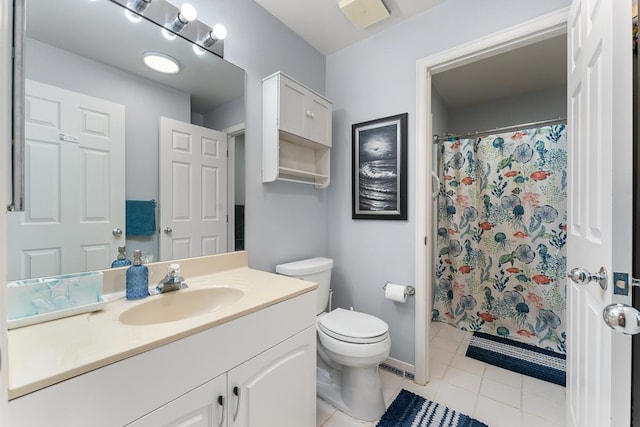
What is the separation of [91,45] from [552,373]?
9.89ft

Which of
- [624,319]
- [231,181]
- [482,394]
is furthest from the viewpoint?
[482,394]

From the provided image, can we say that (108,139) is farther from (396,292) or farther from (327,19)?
(396,292)

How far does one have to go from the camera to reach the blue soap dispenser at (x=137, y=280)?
1022 millimetres

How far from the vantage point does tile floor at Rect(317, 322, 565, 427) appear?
141 centimetres

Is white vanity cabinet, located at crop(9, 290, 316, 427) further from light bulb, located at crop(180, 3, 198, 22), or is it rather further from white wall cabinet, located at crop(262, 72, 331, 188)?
light bulb, located at crop(180, 3, 198, 22)

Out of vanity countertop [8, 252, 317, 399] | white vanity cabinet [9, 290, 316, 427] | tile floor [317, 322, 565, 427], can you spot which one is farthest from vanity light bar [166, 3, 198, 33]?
tile floor [317, 322, 565, 427]

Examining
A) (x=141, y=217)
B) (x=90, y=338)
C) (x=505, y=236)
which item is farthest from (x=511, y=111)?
(x=90, y=338)

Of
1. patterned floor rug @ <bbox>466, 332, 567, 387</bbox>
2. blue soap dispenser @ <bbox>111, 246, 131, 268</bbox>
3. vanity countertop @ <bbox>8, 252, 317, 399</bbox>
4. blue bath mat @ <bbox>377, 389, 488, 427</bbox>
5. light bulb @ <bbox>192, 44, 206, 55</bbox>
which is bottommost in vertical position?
blue bath mat @ <bbox>377, 389, 488, 427</bbox>

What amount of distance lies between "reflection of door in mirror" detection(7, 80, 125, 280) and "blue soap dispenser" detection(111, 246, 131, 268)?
0.06ft

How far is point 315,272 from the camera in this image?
5.68 feet

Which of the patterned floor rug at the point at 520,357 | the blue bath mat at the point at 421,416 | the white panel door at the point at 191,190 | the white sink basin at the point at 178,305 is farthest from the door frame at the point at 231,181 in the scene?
the patterned floor rug at the point at 520,357

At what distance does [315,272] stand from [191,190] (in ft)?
2.87

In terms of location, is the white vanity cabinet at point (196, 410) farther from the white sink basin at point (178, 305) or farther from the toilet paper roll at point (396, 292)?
the toilet paper roll at point (396, 292)

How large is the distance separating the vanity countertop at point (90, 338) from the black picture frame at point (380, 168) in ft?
3.19
